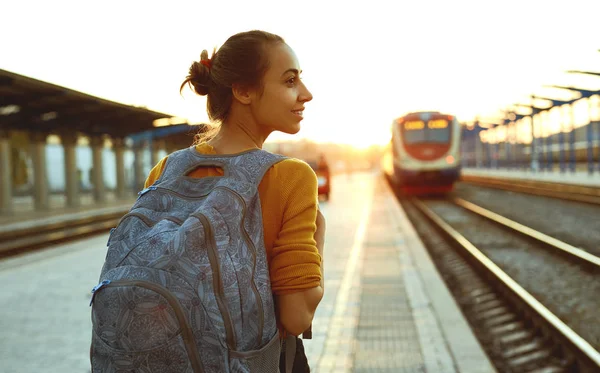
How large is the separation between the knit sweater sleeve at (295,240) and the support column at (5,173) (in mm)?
17476

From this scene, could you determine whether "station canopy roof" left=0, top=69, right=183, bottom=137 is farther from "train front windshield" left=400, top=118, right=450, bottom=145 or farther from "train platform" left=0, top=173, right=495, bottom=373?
"train front windshield" left=400, top=118, right=450, bottom=145

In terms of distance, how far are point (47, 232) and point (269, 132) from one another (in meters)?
13.8

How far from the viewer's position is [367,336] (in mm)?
4809

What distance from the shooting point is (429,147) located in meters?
21.0

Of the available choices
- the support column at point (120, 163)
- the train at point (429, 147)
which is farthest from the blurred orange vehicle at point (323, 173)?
the support column at point (120, 163)

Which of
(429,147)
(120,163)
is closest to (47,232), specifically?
(120,163)

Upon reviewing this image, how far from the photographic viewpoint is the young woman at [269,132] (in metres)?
1.30

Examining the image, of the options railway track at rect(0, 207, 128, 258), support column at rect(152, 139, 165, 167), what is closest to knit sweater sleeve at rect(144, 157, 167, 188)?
railway track at rect(0, 207, 128, 258)

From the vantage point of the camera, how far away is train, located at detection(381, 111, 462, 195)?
21.0m

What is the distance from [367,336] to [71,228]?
466 inches

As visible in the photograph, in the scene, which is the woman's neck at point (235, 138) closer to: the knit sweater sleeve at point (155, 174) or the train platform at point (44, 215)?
the knit sweater sleeve at point (155, 174)

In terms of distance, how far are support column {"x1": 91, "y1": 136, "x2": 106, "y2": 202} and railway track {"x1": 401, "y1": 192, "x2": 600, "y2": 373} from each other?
13954mm

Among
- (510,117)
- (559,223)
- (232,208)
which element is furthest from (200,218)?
(510,117)

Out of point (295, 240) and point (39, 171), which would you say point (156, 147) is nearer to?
point (39, 171)
